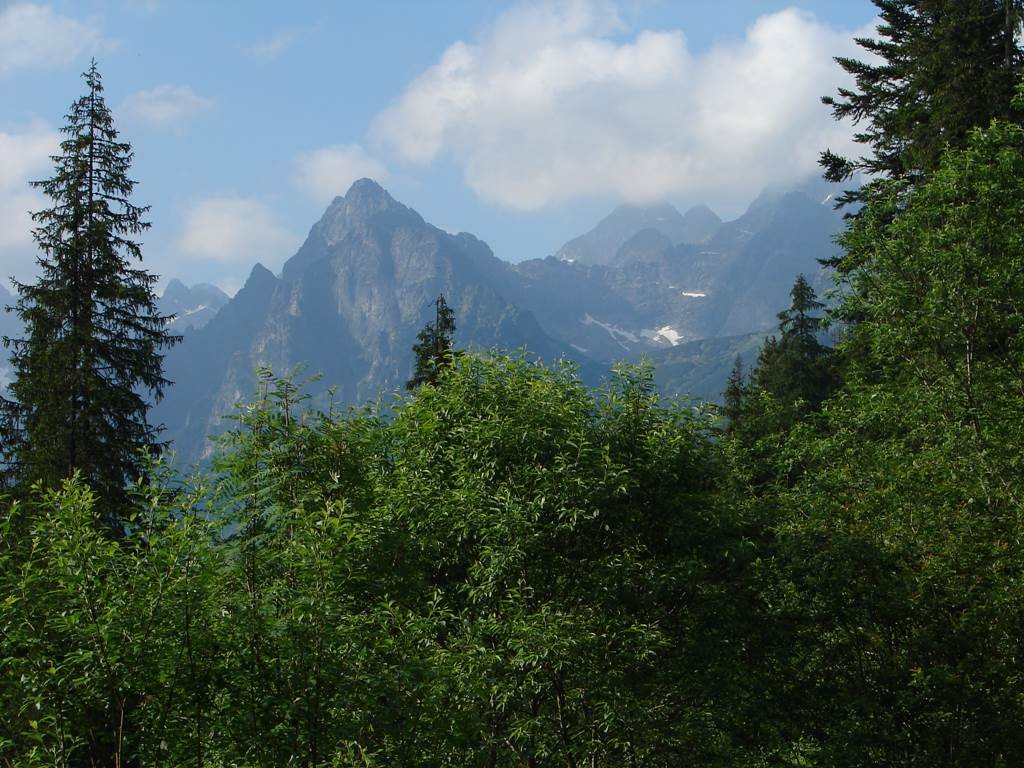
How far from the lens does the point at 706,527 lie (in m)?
12.1

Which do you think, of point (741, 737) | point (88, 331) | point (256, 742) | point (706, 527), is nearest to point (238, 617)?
point (256, 742)

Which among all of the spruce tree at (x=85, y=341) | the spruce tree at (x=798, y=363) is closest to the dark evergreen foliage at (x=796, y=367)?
the spruce tree at (x=798, y=363)

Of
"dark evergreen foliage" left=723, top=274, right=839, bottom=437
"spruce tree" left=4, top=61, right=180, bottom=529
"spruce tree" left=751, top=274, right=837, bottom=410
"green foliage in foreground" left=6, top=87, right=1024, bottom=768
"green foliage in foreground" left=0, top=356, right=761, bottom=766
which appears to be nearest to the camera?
"green foliage in foreground" left=0, top=356, right=761, bottom=766

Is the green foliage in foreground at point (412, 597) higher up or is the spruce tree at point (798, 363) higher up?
the spruce tree at point (798, 363)

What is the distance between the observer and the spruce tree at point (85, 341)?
23438 mm

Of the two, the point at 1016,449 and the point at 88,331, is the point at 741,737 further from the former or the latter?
the point at 88,331

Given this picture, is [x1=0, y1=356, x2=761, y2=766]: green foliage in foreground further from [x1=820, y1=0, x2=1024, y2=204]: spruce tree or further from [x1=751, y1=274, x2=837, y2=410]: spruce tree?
[x1=751, y1=274, x2=837, y2=410]: spruce tree

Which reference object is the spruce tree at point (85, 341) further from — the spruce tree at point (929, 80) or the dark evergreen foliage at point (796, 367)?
the dark evergreen foliage at point (796, 367)

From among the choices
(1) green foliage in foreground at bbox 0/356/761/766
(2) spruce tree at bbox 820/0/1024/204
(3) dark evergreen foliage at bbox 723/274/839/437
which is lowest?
(1) green foliage in foreground at bbox 0/356/761/766

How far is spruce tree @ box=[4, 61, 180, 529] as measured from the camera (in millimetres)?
23438

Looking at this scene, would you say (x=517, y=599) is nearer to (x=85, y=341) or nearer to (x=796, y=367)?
(x=85, y=341)

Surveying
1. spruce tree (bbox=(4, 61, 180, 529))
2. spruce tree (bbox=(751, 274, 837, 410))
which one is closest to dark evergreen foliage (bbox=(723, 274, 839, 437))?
spruce tree (bbox=(751, 274, 837, 410))

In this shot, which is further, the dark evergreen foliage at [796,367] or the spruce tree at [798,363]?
the spruce tree at [798,363]

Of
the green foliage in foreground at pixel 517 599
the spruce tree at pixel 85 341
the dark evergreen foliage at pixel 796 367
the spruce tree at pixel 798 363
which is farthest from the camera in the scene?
the spruce tree at pixel 798 363
